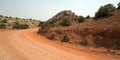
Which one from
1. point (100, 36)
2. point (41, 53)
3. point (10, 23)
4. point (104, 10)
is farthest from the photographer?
point (10, 23)

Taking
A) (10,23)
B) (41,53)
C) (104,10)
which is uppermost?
(104,10)

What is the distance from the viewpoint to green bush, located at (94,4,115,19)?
21678 mm

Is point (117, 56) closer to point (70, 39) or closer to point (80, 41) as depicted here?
point (80, 41)

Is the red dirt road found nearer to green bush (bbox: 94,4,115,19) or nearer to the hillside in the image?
green bush (bbox: 94,4,115,19)

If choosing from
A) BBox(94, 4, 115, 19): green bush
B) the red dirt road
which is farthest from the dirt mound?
BBox(94, 4, 115, 19): green bush

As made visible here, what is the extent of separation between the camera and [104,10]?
73.2 feet

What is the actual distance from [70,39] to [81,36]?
1424 millimetres

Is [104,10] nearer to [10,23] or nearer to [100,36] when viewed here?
[100,36]

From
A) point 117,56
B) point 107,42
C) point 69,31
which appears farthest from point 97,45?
point 69,31

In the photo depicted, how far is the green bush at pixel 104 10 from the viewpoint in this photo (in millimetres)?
21678

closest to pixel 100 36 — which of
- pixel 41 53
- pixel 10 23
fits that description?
pixel 41 53

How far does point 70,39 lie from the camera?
1842 centimetres

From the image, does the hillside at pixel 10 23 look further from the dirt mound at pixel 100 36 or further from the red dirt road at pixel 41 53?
the red dirt road at pixel 41 53

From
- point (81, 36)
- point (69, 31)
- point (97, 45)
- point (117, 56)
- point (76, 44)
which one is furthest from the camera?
point (69, 31)
